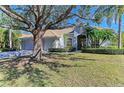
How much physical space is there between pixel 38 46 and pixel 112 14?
163cm

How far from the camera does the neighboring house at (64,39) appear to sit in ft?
15.8

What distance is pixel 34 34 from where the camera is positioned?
17.0 ft

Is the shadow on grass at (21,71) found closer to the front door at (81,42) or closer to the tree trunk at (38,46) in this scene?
the tree trunk at (38,46)

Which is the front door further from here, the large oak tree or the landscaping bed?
the landscaping bed

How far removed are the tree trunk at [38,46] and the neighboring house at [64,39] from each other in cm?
10

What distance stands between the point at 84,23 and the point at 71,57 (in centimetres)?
74

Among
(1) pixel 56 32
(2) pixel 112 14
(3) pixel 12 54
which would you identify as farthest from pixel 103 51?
(3) pixel 12 54

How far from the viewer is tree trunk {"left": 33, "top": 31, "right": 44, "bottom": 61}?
5.06 m

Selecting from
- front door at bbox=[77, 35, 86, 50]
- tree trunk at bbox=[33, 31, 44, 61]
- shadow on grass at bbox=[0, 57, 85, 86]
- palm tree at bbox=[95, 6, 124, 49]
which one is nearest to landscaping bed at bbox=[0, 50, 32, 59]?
shadow on grass at bbox=[0, 57, 85, 86]

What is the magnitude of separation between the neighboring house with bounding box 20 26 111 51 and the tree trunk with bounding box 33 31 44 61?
10 cm
